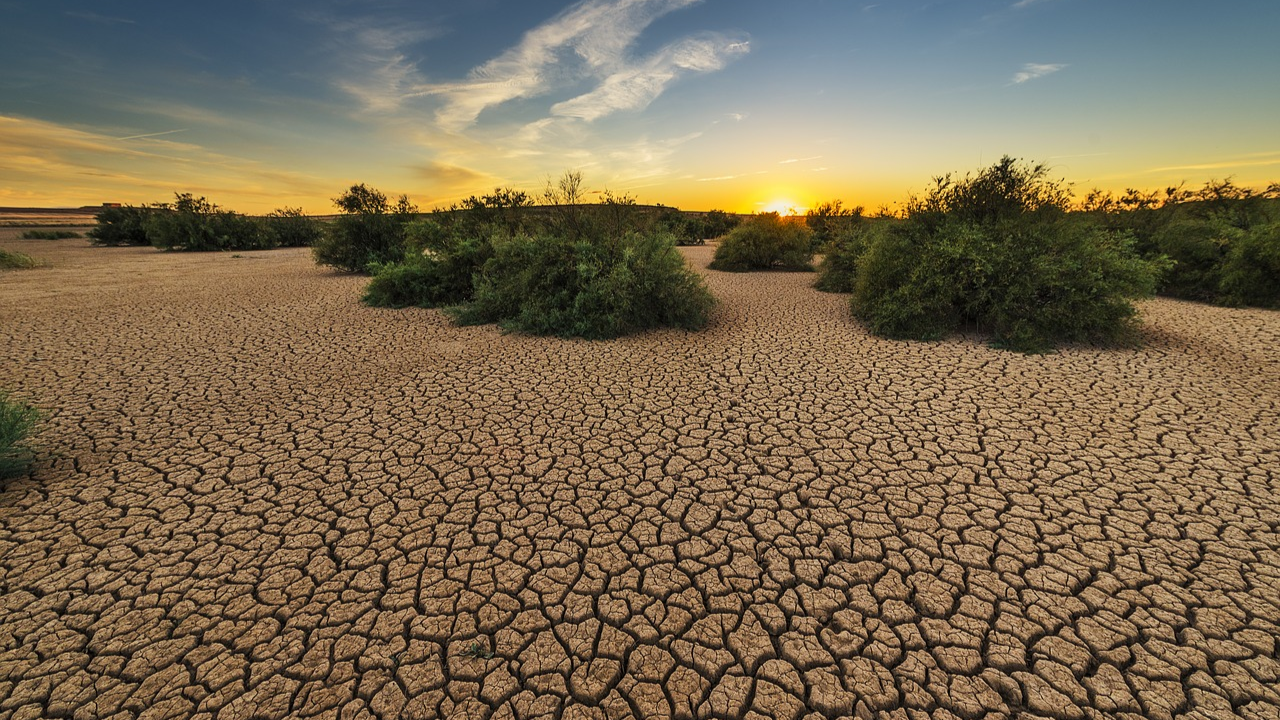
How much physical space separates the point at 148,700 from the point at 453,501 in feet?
5.55

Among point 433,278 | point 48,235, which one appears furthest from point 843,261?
point 48,235

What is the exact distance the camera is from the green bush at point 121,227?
25188 millimetres

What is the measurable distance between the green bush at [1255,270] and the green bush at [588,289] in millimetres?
10762

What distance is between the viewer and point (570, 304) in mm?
8391

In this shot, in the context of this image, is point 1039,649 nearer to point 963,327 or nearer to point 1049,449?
point 1049,449

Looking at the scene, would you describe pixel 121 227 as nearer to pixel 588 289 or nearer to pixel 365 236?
pixel 365 236

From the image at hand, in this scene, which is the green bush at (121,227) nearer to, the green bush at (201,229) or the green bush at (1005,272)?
the green bush at (201,229)

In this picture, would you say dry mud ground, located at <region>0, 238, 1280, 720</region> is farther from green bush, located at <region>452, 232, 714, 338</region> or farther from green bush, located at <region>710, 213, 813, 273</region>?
green bush, located at <region>710, 213, 813, 273</region>

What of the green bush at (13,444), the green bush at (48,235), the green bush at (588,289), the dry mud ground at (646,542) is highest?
the green bush at (48,235)

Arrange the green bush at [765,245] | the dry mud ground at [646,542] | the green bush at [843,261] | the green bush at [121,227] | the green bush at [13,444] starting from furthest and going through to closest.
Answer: the green bush at [121,227] → the green bush at [765,245] → the green bush at [843,261] → the green bush at [13,444] → the dry mud ground at [646,542]

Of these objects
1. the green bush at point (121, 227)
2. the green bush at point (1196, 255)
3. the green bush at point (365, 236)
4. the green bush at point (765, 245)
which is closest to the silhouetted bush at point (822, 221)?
the green bush at point (765, 245)

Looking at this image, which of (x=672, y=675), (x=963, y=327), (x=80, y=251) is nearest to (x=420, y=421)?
(x=672, y=675)

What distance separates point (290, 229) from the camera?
2645cm

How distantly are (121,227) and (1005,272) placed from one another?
3831 centimetres
